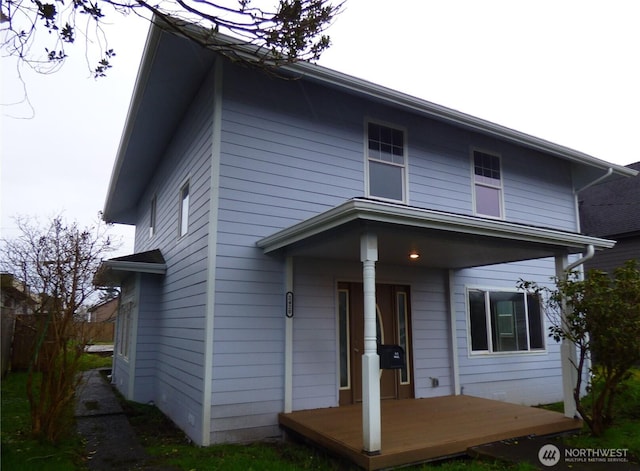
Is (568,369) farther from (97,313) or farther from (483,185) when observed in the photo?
(97,313)

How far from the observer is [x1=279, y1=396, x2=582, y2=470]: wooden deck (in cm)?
484

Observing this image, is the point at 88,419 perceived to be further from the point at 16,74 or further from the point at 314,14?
the point at 314,14

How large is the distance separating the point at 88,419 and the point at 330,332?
424cm

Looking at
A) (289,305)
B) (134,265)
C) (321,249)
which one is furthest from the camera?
(134,265)

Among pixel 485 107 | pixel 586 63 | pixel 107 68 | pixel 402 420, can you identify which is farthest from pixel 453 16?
pixel 485 107

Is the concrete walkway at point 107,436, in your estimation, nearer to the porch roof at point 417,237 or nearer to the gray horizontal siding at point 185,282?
the gray horizontal siding at point 185,282

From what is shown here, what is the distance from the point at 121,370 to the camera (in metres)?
10.7

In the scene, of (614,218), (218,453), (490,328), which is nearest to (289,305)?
(218,453)

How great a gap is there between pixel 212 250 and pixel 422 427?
3448mm

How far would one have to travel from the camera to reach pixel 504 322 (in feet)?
29.9

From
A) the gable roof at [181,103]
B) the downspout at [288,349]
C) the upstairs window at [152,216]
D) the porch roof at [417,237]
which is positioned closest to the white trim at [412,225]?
the porch roof at [417,237]

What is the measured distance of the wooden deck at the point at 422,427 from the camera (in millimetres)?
4836

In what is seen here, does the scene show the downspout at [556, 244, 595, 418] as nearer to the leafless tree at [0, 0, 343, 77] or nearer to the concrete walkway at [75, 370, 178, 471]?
the leafless tree at [0, 0, 343, 77]

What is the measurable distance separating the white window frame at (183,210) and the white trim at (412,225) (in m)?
1.96
